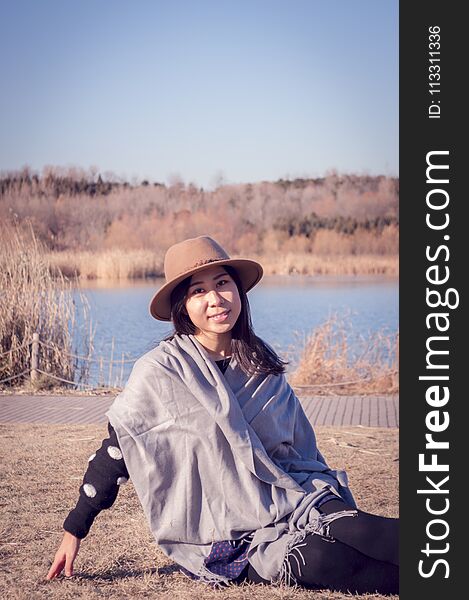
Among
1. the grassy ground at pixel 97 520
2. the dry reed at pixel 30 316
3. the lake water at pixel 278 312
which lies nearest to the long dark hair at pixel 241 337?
the grassy ground at pixel 97 520

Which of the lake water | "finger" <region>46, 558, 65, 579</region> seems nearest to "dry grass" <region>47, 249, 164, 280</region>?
the lake water

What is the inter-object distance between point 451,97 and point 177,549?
175cm

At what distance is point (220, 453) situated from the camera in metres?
3.25

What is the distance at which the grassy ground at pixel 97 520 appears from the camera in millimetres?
3301

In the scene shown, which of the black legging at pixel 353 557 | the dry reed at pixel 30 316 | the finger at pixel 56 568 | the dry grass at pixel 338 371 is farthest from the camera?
the dry reed at pixel 30 316

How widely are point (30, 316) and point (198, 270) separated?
6421 mm

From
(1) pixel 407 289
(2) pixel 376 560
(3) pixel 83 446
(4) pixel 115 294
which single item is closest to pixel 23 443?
(3) pixel 83 446

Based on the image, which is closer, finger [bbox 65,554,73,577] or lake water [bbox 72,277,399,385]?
finger [bbox 65,554,73,577]

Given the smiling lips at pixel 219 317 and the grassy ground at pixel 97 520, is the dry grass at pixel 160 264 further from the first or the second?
the smiling lips at pixel 219 317

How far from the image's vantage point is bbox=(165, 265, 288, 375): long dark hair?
3.43 metres

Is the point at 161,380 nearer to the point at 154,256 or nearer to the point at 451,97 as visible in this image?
the point at 451,97

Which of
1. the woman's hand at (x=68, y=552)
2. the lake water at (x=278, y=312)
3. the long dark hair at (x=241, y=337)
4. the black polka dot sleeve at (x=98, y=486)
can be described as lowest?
the lake water at (x=278, y=312)

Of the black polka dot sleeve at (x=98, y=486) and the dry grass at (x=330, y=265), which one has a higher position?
the black polka dot sleeve at (x=98, y=486)

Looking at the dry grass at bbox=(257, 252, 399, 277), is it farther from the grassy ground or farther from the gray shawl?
the gray shawl
